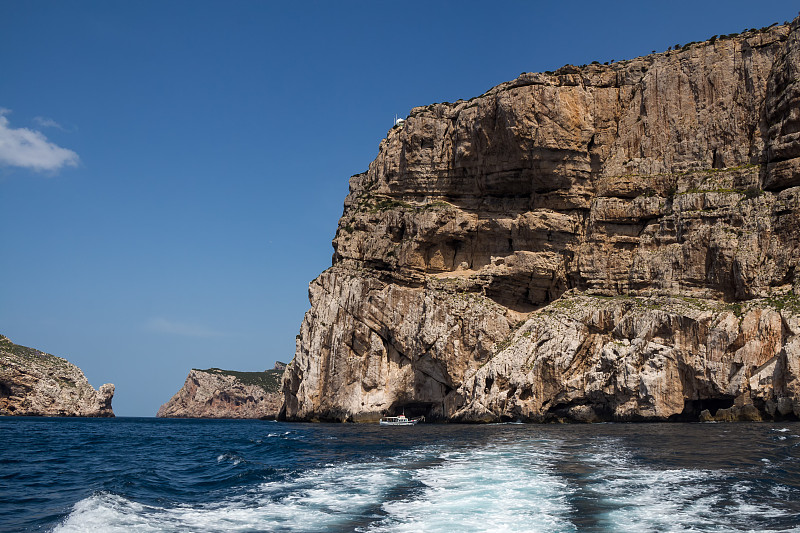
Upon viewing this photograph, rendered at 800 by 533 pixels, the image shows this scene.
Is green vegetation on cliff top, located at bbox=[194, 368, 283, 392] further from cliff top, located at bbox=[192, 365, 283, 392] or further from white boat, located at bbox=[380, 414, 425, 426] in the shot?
Answer: white boat, located at bbox=[380, 414, 425, 426]

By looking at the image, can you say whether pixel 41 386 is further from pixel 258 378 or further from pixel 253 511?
pixel 253 511

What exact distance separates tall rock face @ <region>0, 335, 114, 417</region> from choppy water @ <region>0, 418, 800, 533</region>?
82902 millimetres

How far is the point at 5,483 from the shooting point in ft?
71.9

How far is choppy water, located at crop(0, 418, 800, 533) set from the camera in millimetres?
14703

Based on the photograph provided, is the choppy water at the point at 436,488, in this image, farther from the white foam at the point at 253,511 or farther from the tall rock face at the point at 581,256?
the tall rock face at the point at 581,256

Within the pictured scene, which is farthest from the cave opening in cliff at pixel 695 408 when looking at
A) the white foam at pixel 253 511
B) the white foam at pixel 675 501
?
the white foam at pixel 253 511

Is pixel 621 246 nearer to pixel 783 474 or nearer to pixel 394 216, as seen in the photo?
pixel 394 216

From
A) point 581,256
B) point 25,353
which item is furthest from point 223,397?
point 581,256

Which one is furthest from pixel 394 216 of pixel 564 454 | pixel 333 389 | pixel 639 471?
pixel 639 471

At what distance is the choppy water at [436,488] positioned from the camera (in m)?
14.7

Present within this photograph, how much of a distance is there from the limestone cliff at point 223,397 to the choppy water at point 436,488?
424 feet

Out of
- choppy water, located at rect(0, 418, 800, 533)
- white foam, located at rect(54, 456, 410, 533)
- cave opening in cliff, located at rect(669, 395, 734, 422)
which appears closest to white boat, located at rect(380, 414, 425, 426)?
cave opening in cliff, located at rect(669, 395, 734, 422)

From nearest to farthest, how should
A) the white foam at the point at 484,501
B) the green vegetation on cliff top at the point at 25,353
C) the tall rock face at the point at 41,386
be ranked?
the white foam at the point at 484,501 < the tall rock face at the point at 41,386 < the green vegetation on cliff top at the point at 25,353

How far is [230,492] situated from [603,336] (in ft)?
134
